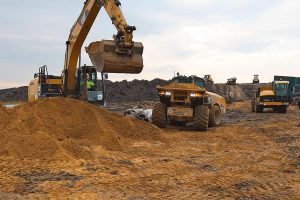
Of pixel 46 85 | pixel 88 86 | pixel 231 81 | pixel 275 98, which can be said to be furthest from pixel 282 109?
pixel 231 81

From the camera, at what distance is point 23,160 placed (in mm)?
8219

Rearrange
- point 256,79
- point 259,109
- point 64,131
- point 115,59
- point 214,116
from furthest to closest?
point 256,79, point 259,109, point 214,116, point 115,59, point 64,131

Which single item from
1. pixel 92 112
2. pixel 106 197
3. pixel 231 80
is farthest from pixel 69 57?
pixel 231 80

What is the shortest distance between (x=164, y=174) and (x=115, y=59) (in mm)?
6690

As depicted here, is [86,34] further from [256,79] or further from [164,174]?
[256,79]

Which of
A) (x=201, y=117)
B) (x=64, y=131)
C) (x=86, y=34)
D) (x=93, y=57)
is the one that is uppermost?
(x=86, y=34)

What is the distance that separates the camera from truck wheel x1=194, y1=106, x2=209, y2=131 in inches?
584

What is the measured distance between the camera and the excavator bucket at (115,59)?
13188 millimetres

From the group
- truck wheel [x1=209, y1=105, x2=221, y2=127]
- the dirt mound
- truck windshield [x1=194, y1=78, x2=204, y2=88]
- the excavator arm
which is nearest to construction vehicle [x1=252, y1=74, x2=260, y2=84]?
truck windshield [x1=194, y1=78, x2=204, y2=88]

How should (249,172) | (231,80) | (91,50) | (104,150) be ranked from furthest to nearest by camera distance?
(231,80), (91,50), (104,150), (249,172)

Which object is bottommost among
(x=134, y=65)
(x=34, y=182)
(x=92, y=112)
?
(x=34, y=182)

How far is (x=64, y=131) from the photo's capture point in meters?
11.8

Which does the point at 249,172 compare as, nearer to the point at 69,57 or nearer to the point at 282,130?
the point at 282,130

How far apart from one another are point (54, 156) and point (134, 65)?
5.78 metres
